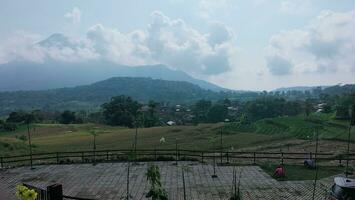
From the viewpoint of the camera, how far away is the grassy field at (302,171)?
75.4ft

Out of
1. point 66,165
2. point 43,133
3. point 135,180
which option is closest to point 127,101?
point 43,133

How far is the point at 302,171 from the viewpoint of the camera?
24844mm

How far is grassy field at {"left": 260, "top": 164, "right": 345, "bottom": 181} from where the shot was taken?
75.4 feet

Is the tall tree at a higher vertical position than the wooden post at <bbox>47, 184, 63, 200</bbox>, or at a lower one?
lower

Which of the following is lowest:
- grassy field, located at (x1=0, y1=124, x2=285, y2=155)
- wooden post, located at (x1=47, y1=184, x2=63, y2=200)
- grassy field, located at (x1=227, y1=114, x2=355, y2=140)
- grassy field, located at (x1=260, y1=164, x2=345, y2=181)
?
grassy field, located at (x1=0, y1=124, x2=285, y2=155)

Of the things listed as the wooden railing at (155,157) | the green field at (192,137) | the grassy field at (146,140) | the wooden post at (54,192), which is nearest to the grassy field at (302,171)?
the wooden railing at (155,157)

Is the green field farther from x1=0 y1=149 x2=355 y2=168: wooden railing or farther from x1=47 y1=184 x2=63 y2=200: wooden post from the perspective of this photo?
x1=47 y1=184 x2=63 y2=200: wooden post

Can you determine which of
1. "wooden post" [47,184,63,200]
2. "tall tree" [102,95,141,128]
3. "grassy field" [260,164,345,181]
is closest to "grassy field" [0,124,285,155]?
"grassy field" [260,164,345,181]

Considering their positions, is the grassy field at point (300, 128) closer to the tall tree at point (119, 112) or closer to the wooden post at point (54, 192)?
the tall tree at point (119, 112)

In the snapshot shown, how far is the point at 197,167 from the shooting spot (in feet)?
85.4

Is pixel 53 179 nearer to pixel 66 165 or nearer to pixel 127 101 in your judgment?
pixel 66 165

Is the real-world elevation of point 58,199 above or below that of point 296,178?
above

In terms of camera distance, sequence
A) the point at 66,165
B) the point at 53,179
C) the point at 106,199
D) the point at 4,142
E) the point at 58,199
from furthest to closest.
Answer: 1. the point at 4,142
2. the point at 66,165
3. the point at 53,179
4. the point at 106,199
5. the point at 58,199

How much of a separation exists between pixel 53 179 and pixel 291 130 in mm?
43387
